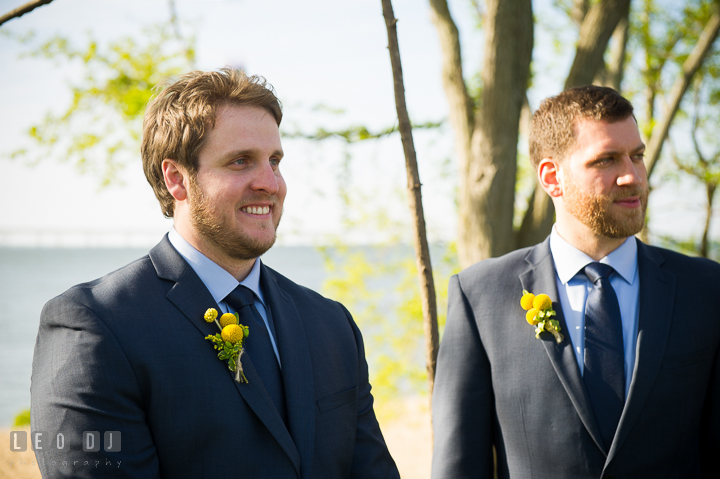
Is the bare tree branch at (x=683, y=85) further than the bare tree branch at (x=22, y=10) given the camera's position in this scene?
Yes

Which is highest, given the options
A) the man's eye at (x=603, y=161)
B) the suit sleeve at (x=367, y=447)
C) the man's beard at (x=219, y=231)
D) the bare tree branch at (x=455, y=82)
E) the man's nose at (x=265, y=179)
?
the bare tree branch at (x=455, y=82)

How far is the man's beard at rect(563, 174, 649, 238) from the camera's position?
2193 mm

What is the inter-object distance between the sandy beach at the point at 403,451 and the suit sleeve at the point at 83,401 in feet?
25.7

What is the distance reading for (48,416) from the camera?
1.56 m

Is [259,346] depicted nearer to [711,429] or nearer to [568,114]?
[568,114]

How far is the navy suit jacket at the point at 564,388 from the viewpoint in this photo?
205cm

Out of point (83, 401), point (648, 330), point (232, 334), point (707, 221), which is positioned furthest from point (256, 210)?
point (707, 221)

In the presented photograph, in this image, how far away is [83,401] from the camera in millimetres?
1555

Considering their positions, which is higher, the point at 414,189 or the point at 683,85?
the point at 683,85

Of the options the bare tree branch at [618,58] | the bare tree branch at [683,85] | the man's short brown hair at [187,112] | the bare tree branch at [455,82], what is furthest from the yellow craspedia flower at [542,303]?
the bare tree branch at [618,58]

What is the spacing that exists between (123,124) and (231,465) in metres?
7.26

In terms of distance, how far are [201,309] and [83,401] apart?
1.48ft

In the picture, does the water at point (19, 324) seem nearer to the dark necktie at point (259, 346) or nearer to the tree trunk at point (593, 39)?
the tree trunk at point (593, 39)

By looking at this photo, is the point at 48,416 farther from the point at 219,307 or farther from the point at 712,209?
the point at 712,209
